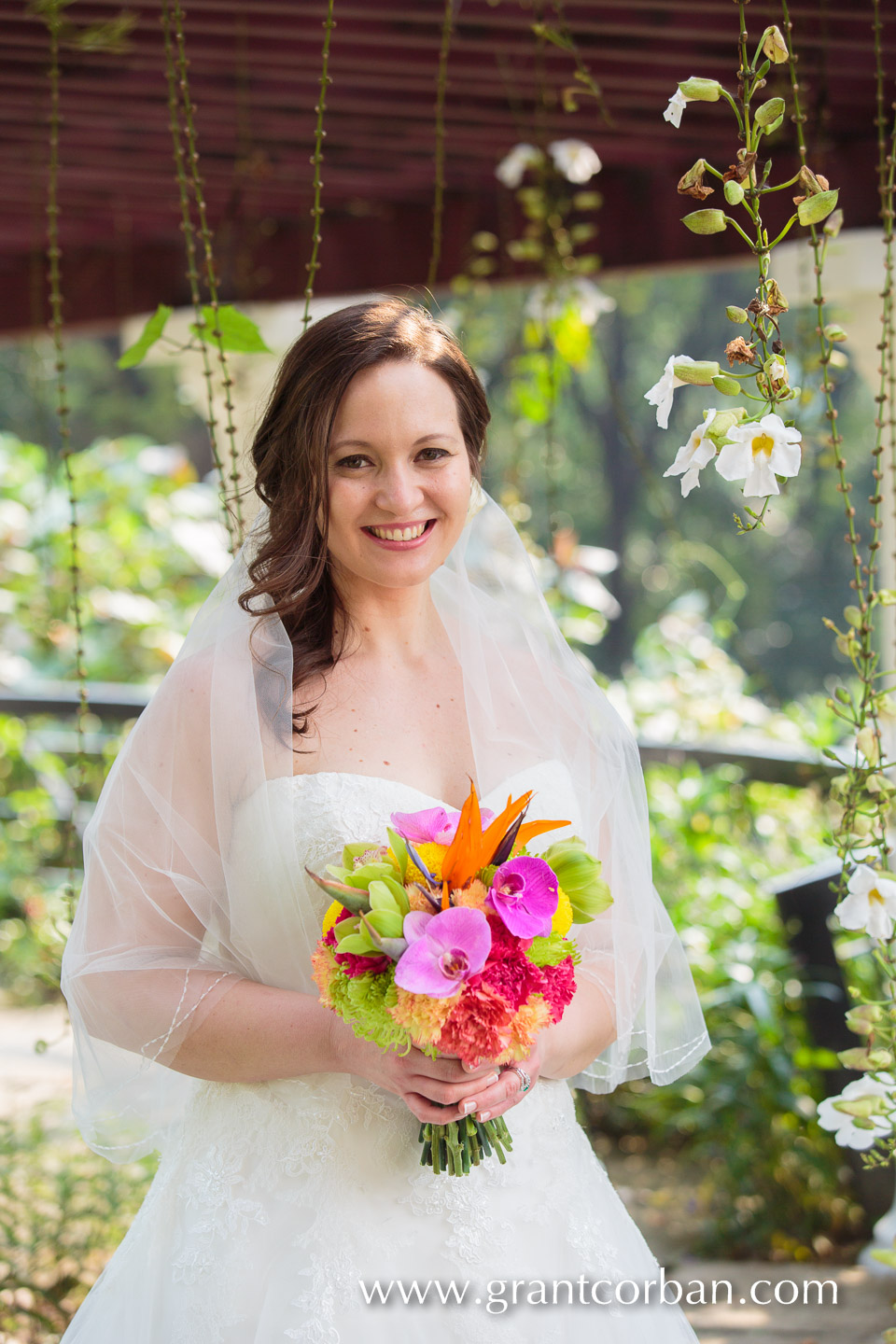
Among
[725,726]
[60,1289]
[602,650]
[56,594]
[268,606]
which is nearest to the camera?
[268,606]

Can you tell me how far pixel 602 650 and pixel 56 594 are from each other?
38.4 feet

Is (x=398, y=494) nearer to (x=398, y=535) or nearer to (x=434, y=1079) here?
(x=398, y=535)

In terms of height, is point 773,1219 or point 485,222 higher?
point 485,222

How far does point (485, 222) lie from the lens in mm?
3635

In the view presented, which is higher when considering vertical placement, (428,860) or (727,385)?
(727,385)

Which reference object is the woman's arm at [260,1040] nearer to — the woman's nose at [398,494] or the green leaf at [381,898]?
the green leaf at [381,898]

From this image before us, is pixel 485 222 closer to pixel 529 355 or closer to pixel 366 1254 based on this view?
pixel 529 355

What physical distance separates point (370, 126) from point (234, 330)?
1.39m

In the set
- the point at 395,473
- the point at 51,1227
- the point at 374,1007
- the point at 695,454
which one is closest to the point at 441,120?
the point at 395,473

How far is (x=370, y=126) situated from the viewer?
121 inches

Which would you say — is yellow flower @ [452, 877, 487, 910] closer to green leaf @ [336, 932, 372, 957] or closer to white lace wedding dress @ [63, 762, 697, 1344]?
green leaf @ [336, 932, 372, 957]

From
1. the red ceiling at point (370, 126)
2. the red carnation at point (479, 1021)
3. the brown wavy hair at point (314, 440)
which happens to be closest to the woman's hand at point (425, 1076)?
the red carnation at point (479, 1021)

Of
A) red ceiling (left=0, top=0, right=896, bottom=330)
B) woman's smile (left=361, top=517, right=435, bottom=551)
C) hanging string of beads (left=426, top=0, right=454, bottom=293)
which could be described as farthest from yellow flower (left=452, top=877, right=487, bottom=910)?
red ceiling (left=0, top=0, right=896, bottom=330)

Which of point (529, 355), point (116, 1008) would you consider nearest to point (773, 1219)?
point (116, 1008)
